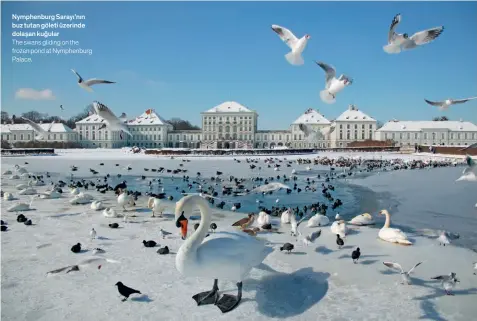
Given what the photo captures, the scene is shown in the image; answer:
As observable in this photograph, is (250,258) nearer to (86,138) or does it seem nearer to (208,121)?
(208,121)

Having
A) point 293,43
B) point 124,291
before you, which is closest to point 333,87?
point 293,43

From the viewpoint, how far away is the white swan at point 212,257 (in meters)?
4.37

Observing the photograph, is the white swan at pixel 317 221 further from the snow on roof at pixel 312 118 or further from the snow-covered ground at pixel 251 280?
the snow on roof at pixel 312 118

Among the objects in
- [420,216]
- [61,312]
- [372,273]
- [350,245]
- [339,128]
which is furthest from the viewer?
[339,128]

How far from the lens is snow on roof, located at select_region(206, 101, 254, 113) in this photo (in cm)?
9238

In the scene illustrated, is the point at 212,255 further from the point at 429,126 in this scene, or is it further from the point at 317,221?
the point at 429,126

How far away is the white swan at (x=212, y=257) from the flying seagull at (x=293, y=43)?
3093 millimetres

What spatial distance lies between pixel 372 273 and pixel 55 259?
494cm

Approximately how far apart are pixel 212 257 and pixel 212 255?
0.08 ft

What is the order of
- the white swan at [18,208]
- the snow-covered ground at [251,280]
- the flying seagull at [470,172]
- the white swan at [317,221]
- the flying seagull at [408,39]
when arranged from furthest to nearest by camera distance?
1. the white swan at [18,208]
2. the white swan at [317,221]
3. the flying seagull at [470,172]
4. the flying seagull at [408,39]
5. the snow-covered ground at [251,280]

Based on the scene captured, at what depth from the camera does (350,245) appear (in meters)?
6.74

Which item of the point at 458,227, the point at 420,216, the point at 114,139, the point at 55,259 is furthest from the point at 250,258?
the point at 114,139

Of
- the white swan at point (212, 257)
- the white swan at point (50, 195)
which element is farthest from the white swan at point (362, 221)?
the white swan at point (50, 195)

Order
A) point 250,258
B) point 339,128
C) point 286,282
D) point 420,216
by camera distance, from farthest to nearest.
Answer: point 339,128 < point 420,216 < point 286,282 < point 250,258
